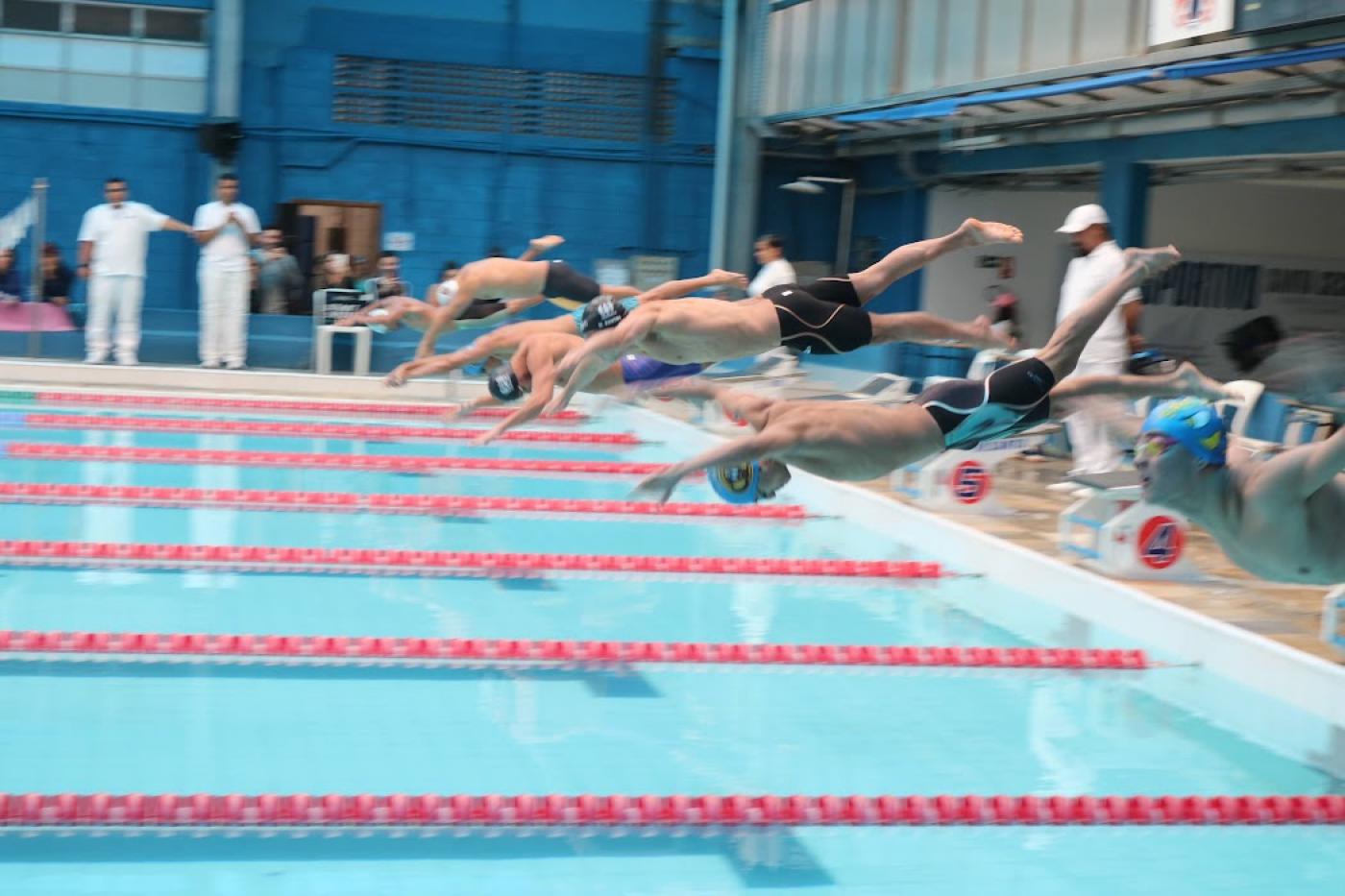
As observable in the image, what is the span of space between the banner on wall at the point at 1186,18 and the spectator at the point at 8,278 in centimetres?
982

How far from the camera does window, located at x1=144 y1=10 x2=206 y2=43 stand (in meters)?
17.4

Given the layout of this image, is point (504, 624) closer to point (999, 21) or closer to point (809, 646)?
point (809, 646)

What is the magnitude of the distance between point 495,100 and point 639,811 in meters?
15.4

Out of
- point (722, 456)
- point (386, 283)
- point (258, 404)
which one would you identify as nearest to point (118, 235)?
point (258, 404)

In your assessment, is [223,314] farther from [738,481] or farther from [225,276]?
[738,481]

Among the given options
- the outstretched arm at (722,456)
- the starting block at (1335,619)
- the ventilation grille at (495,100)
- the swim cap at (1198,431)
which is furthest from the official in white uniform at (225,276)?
the swim cap at (1198,431)

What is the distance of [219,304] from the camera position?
1320cm

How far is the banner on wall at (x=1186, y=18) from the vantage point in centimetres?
901

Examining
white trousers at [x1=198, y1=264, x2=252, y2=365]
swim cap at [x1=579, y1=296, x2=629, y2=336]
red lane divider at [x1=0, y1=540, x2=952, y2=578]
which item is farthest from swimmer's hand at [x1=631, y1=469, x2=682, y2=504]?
white trousers at [x1=198, y1=264, x2=252, y2=365]

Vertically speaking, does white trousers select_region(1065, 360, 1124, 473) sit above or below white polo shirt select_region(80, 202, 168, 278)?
below

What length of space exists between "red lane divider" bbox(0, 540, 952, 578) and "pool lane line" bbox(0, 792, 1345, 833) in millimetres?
2780

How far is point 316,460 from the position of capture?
969cm

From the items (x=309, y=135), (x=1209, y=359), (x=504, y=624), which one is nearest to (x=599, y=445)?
(x=504, y=624)

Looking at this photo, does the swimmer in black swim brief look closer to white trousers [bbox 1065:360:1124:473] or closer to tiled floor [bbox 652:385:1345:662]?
tiled floor [bbox 652:385:1345:662]
